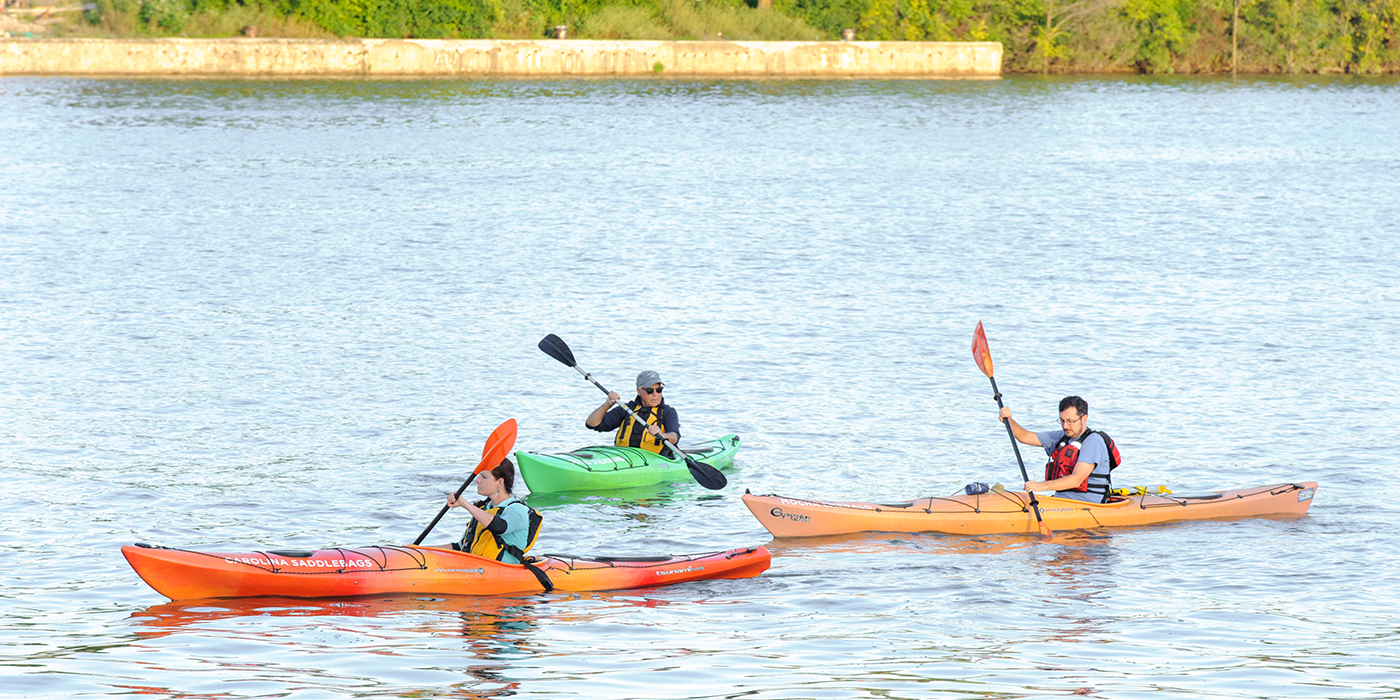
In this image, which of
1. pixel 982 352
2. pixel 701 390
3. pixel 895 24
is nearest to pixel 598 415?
pixel 982 352

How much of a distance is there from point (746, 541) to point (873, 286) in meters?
14.3

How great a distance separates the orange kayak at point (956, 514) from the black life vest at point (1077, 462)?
14 centimetres

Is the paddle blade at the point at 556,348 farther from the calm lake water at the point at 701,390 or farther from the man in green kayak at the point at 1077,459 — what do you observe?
the man in green kayak at the point at 1077,459

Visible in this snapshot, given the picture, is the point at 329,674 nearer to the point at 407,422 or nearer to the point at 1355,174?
the point at 407,422

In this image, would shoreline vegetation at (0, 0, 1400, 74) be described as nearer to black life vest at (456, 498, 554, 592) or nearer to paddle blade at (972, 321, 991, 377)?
paddle blade at (972, 321, 991, 377)

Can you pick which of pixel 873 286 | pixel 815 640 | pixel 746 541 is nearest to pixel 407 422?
pixel 746 541

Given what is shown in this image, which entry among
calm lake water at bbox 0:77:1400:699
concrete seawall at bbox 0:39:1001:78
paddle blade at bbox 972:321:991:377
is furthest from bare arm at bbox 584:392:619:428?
concrete seawall at bbox 0:39:1001:78

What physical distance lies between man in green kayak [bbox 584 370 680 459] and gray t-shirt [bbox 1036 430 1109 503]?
3.32 meters

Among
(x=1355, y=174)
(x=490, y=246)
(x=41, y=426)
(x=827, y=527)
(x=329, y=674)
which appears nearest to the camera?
(x=329, y=674)

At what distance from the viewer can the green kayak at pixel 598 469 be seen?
524 inches

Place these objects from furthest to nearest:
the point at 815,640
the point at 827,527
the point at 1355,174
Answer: the point at 1355,174 → the point at 827,527 → the point at 815,640

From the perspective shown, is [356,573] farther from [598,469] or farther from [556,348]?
[556,348]

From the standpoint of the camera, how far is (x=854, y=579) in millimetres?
11148

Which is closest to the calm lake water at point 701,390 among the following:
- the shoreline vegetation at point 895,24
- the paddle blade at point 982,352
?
the paddle blade at point 982,352
